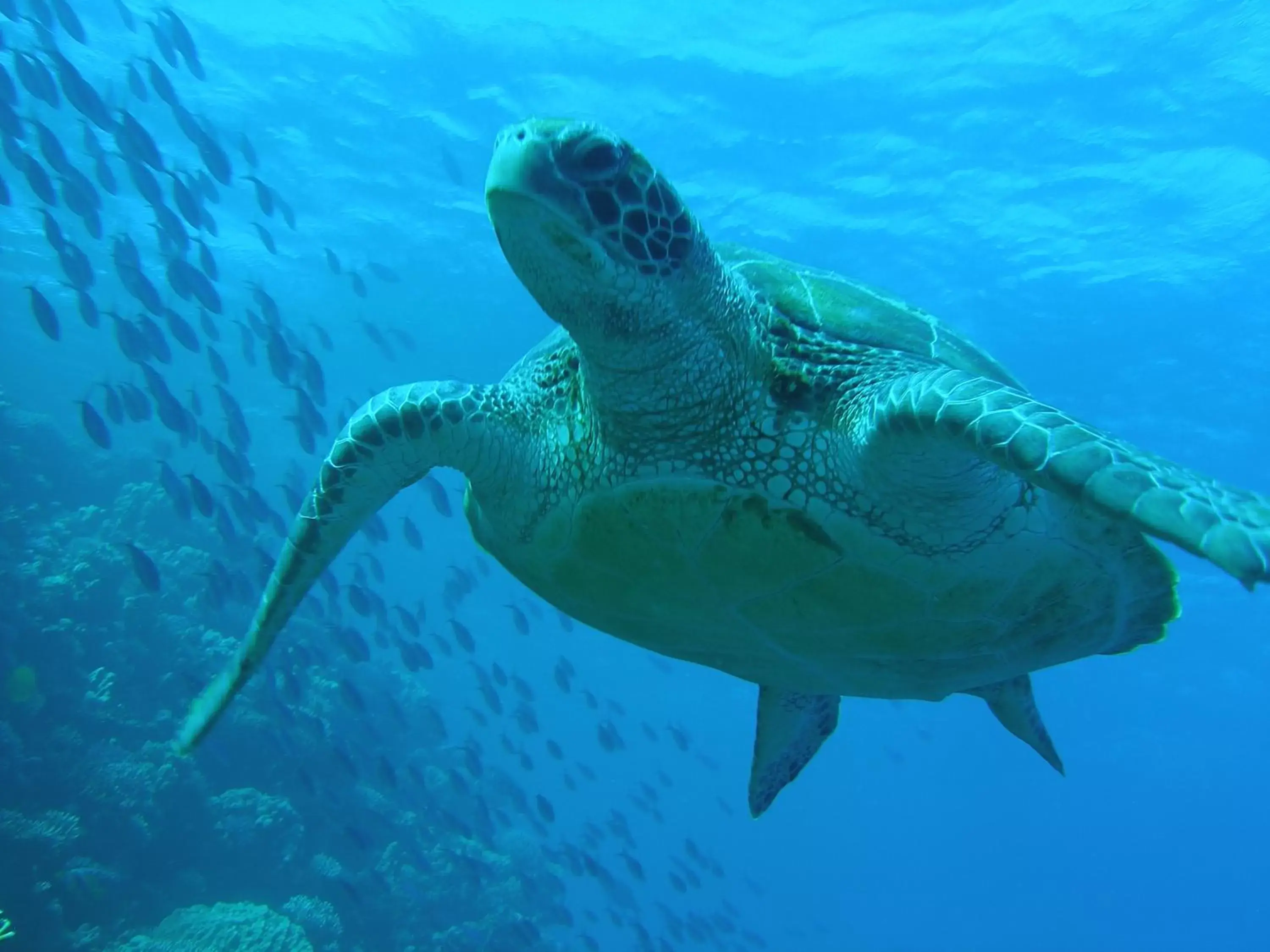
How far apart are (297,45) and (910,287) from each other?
573 inches

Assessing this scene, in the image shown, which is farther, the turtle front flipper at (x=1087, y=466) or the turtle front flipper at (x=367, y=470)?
the turtle front flipper at (x=367, y=470)

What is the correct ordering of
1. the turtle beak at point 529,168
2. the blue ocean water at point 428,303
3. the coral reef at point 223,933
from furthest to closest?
the blue ocean water at point 428,303 → the coral reef at point 223,933 → the turtle beak at point 529,168

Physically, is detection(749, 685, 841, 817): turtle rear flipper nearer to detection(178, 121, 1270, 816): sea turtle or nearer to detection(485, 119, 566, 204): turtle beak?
detection(178, 121, 1270, 816): sea turtle

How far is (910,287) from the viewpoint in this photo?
18766 mm

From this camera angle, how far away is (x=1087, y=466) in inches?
64.9

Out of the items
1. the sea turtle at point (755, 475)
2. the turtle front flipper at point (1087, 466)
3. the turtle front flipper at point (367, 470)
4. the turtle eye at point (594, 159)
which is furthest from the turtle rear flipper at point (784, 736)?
the turtle eye at point (594, 159)

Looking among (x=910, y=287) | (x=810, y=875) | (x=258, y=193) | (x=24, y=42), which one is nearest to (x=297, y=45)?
(x=24, y=42)

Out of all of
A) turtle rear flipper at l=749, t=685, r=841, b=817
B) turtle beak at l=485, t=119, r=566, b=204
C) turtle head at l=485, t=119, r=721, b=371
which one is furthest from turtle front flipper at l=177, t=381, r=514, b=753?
turtle rear flipper at l=749, t=685, r=841, b=817

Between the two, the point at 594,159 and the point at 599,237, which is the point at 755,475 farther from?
the point at 594,159

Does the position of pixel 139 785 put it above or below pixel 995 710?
below

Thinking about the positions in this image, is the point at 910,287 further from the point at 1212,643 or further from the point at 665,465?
the point at 1212,643

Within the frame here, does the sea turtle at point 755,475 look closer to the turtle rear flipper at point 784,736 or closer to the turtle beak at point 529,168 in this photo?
the turtle beak at point 529,168

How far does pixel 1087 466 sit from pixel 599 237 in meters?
1.21

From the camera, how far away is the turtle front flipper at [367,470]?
107 inches
